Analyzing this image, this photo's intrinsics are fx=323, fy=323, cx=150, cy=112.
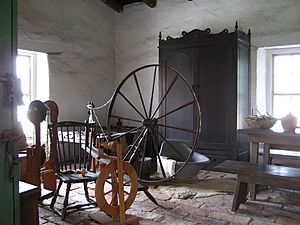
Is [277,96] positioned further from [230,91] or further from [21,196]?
[21,196]

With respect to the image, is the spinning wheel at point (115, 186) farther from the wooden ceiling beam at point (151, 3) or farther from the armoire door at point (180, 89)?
the wooden ceiling beam at point (151, 3)

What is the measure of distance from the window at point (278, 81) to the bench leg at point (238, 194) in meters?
2.16

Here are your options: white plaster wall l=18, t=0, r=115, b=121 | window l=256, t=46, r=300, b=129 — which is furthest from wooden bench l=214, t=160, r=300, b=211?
white plaster wall l=18, t=0, r=115, b=121

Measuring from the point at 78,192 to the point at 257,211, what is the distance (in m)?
1.85

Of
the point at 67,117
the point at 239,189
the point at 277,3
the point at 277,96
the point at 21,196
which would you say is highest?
the point at 277,3

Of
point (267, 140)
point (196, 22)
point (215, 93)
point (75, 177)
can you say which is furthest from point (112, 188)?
point (196, 22)

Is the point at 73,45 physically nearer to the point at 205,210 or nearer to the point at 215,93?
the point at 215,93

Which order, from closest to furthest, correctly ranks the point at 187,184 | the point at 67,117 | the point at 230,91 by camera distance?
the point at 187,184, the point at 230,91, the point at 67,117

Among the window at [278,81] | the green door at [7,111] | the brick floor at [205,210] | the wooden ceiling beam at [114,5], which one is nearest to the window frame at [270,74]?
the window at [278,81]

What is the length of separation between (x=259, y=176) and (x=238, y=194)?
30cm

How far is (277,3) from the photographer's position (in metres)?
4.66

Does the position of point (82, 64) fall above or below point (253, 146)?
above

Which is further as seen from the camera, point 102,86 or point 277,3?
point 102,86

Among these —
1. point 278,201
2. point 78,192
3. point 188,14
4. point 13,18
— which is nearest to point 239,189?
point 278,201
